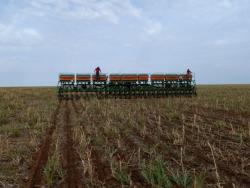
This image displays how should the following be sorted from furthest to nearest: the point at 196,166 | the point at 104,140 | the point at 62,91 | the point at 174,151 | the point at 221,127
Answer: the point at 62,91 < the point at 221,127 < the point at 104,140 < the point at 174,151 < the point at 196,166

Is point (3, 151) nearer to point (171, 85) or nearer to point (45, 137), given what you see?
point (45, 137)

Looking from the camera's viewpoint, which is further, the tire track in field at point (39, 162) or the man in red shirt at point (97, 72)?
the man in red shirt at point (97, 72)

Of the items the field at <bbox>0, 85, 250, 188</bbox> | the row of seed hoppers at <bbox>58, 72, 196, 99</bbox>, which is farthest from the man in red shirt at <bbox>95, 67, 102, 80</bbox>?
the field at <bbox>0, 85, 250, 188</bbox>

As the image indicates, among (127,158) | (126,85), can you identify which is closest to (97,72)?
(126,85)

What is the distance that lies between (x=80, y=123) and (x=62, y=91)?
15304 mm

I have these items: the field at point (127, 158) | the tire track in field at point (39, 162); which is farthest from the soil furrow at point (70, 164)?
the tire track in field at point (39, 162)

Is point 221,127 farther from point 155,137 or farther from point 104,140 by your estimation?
point 104,140

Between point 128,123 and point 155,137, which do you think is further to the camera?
point 128,123

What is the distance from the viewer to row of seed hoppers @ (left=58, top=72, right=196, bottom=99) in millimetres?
27219

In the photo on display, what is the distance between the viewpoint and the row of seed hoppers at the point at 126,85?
27.2 meters

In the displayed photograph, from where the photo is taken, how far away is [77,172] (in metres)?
5.82

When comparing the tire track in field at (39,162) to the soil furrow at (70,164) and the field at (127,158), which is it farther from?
the soil furrow at (70,164)

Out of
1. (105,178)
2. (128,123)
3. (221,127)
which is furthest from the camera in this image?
(128,123)

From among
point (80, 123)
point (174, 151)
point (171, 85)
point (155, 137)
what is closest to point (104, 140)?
point (155, 137)
